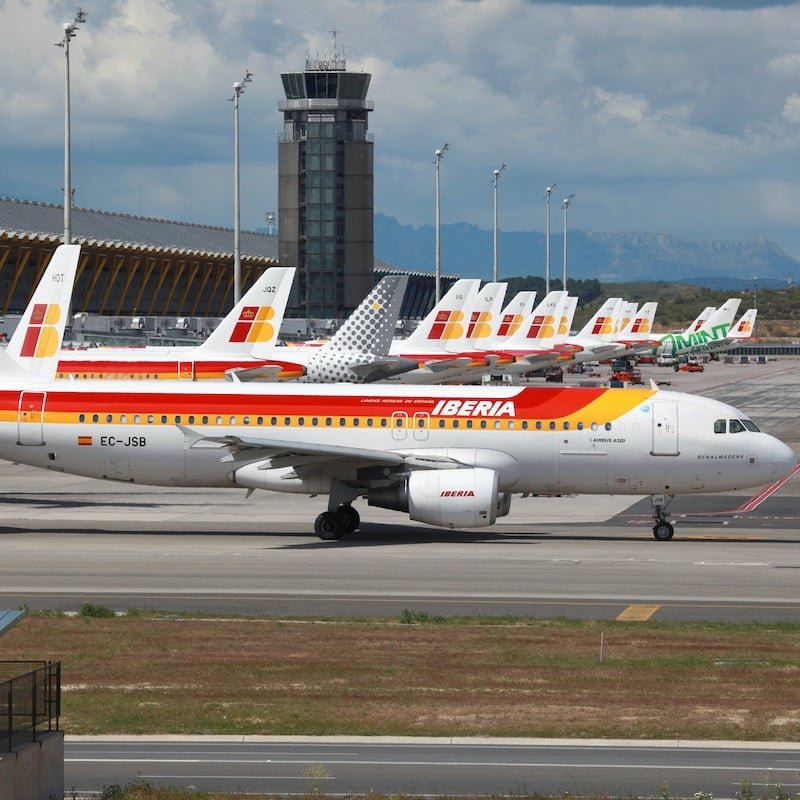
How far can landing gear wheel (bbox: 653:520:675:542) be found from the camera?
4038cm

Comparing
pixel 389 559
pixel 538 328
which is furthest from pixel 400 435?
pixel 538 328

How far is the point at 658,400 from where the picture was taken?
40.9 m

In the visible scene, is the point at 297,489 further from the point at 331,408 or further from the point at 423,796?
the point at 423,796

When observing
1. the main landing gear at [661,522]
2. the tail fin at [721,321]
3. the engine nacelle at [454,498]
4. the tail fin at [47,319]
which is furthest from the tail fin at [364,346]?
the tail fin at [721,321]

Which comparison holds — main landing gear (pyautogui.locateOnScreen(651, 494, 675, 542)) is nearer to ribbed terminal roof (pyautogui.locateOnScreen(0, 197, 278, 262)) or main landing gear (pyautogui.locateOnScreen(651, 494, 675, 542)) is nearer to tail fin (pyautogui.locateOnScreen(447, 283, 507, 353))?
tail fin (pyautogui.locateOnScreen(447, 283, 507, 353))

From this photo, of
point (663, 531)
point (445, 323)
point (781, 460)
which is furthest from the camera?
point (445, 323)

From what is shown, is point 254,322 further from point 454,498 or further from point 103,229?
point 103,229

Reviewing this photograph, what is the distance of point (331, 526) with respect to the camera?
40.2 metres

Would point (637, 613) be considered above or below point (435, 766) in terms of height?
above

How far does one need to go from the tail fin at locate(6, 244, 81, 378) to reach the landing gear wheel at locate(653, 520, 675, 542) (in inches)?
728

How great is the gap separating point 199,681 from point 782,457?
21215mm

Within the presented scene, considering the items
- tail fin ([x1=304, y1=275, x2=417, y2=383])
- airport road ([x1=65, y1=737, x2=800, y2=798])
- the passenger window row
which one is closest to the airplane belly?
the passenger window row

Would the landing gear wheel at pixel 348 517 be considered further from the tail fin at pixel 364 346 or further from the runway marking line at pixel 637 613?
the tail fin at pixel 364 346

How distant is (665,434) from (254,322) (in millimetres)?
29603
